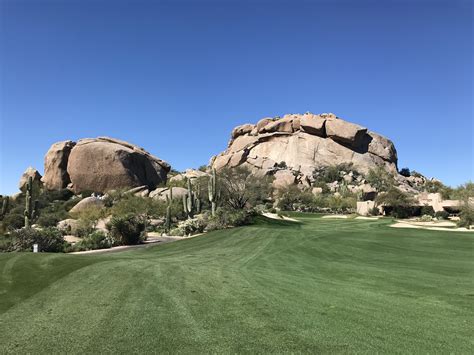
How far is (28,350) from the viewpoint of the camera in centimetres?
550

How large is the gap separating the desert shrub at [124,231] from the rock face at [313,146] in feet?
283

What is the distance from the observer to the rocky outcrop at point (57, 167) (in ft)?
213

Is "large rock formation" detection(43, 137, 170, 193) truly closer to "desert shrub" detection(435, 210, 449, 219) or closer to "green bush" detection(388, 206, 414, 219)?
"green bush" detection(388, 206, 414, 219)

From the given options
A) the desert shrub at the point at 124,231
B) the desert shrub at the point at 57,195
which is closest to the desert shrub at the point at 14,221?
the desert shrub at the point at 124,231

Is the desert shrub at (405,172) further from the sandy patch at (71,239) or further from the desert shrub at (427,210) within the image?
the sandy patch at (71,239)

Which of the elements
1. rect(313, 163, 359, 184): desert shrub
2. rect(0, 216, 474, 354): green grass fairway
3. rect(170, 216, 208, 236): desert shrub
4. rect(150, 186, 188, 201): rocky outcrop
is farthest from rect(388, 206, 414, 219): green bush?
rect(0, 216, 474, 354): green grass fairway

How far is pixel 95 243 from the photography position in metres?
23.1

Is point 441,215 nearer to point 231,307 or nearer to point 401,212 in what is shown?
point 401,212

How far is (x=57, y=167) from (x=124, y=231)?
153 feet

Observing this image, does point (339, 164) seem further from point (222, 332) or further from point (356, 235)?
point (222, 332)

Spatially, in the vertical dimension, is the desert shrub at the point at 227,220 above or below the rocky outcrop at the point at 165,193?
below

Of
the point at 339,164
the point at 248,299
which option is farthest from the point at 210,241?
the point at 339,164

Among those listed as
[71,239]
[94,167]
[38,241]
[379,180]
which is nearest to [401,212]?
[379,180]

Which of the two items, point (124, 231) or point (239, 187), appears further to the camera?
point (239, 187)
